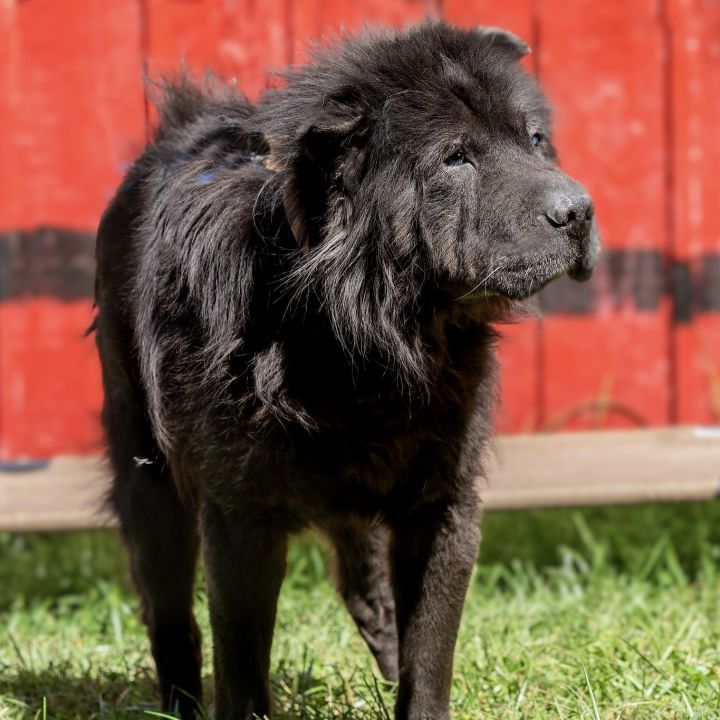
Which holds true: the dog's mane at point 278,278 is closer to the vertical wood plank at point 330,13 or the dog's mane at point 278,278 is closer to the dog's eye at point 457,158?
the dog's eye at point 457,158

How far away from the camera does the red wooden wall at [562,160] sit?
5098 mm

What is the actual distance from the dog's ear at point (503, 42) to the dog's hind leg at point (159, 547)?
4.39ft

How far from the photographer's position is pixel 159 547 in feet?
10.7

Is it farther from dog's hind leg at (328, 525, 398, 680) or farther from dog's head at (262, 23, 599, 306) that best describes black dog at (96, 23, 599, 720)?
dog's hind leg at (328, 525, 398, 680)

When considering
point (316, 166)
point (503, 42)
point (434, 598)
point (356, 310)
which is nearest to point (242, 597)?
point (434, 598)

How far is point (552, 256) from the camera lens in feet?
8.67

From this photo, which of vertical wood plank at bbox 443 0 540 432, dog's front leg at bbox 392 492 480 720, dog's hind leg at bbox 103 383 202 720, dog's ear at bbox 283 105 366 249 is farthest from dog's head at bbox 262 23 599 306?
vertical wood plank at bbox 443 0 540 432

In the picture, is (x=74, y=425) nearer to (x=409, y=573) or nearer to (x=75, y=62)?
(x=75, y=62)

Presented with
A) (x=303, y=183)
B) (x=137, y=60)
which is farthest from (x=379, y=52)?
(x=137, y=60)

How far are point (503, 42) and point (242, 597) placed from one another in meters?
1.57

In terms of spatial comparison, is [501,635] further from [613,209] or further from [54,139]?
[54,139]

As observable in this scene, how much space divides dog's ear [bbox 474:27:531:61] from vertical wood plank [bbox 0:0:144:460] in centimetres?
237

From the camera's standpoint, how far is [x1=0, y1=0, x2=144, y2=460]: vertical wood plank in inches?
200

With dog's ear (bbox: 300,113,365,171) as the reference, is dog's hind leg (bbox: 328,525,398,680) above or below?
below
